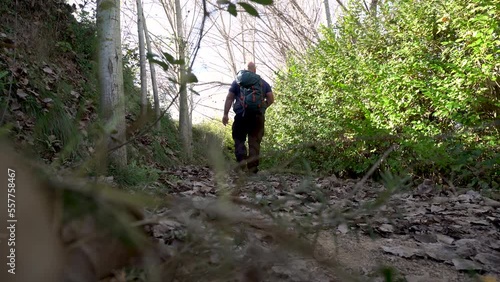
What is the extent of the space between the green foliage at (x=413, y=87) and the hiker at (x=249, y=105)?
98cm

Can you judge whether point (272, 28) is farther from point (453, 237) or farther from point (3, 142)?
point (3, 142)

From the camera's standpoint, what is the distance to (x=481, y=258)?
6.12ft

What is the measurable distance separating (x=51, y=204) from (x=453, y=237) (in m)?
2.33

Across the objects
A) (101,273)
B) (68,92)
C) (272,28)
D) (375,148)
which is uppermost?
(272,28)

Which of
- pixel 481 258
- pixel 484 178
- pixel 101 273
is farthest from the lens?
pixel 484 178

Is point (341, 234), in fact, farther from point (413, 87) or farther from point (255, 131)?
point (255, 131)

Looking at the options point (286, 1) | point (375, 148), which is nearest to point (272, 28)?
point (286, 1)

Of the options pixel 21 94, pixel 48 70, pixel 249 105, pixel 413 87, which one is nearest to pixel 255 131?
pixel 249 105

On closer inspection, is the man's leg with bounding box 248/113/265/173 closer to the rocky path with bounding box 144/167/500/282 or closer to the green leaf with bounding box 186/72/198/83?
the rocky path with bounding box 144/167/500/282

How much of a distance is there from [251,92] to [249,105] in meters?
0.23

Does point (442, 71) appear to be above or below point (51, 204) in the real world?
above

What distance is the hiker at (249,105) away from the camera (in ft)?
20.7

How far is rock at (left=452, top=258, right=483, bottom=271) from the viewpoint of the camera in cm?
174

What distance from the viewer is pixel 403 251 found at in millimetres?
2000
